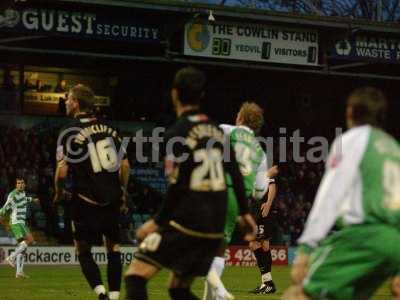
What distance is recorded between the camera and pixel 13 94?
32812 millimetres

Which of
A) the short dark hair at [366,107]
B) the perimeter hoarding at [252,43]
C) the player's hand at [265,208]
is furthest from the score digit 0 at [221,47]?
the short dark hair at [366,107]

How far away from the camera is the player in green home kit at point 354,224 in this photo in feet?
21.4

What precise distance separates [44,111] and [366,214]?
28033 mm

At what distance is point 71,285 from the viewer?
59.1ft

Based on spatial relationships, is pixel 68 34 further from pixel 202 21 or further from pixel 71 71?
pixel 71 71

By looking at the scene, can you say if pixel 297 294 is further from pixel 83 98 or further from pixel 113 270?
pixel 83 98

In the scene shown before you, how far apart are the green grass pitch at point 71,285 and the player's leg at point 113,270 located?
2954mm

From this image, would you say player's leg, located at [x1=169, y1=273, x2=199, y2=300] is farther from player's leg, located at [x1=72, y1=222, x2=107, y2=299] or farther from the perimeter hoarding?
the perimeter hoarding

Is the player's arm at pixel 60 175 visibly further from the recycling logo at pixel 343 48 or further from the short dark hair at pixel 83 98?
the recycling logo at pixel 343 48

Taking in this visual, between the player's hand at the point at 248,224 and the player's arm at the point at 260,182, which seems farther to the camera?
the player's arm at the point at 260,182

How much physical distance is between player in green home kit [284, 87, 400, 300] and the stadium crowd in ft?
70.0

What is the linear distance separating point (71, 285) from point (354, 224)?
39.4 ft

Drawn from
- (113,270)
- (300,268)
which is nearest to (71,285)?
(113,270)

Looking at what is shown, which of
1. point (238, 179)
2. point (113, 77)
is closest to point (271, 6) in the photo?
point (113, 77)
